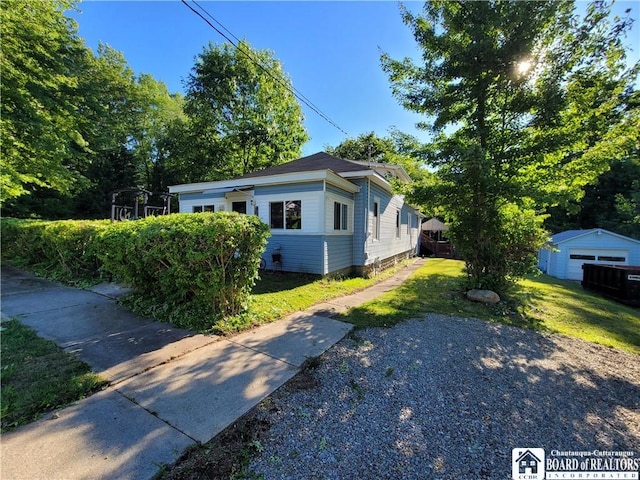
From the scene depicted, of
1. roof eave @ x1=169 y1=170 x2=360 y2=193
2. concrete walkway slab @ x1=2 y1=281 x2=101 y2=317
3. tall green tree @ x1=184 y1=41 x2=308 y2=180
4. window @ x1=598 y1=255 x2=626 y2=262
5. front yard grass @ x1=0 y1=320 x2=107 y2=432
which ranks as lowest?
front yard grass @ x1=0 y1=320 x2=107 y2=432

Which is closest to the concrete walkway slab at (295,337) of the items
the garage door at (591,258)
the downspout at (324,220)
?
the downspout at (324,220)

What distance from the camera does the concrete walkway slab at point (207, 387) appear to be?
2.42 metres

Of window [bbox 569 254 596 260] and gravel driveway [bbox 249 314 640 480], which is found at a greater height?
window [bbox 569 254 596 260]

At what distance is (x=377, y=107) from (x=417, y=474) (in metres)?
13.0

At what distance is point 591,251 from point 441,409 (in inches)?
823

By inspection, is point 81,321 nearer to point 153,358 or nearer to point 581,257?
point 153,358

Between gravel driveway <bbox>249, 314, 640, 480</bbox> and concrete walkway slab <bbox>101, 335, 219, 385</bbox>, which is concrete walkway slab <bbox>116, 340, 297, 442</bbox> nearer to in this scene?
A: concrete walkway slab <bbox>101, 335, 219, 385</bbox>

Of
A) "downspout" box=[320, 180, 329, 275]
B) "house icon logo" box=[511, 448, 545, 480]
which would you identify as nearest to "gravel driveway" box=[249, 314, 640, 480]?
"house icon logo" box=[511, 448, 545, 480]

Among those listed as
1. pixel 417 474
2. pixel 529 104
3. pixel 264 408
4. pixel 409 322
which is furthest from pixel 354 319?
pixel 529 104

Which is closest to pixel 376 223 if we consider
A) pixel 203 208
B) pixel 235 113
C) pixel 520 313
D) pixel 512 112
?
Result: pixel 512 112

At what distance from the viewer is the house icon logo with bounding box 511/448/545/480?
2.10 m

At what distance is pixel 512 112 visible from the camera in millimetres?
7062

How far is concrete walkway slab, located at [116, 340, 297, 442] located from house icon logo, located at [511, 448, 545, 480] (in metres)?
2.16

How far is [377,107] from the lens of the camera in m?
12.3
